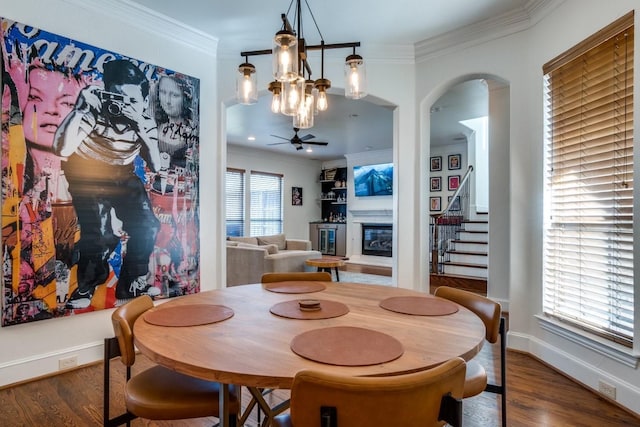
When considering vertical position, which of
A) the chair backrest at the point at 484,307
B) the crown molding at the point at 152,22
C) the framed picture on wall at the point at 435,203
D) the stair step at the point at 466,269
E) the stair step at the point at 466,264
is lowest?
the stair step at the point at 466,269

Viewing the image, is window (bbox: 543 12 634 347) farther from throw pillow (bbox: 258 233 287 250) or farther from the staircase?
throw pillow (bbox: 258 233 287 250)

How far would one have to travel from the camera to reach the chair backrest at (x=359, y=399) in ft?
2.72

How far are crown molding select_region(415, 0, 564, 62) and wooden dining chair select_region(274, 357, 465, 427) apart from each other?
123 inches

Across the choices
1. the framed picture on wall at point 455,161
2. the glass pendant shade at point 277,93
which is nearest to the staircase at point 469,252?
the framed picture on wall at point 455,161

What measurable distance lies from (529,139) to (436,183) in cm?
535

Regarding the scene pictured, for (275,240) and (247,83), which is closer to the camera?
(247,83)

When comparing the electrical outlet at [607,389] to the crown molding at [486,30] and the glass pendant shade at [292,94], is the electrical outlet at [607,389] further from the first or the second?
the crown molding at [486,30]

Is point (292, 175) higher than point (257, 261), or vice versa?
point (292, 175)

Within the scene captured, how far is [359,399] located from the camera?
832mm

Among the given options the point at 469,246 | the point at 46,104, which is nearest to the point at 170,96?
the point at 46,104

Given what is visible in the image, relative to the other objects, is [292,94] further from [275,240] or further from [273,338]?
[275,240]

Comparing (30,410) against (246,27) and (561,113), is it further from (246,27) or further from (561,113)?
(561,113)

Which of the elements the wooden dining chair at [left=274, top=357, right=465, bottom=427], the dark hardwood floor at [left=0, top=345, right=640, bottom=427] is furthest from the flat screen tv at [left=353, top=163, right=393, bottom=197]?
the wooden dining chair at [left=274, top=357, right=465, bottom=427]

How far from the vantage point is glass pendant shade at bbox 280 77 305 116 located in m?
1.86
